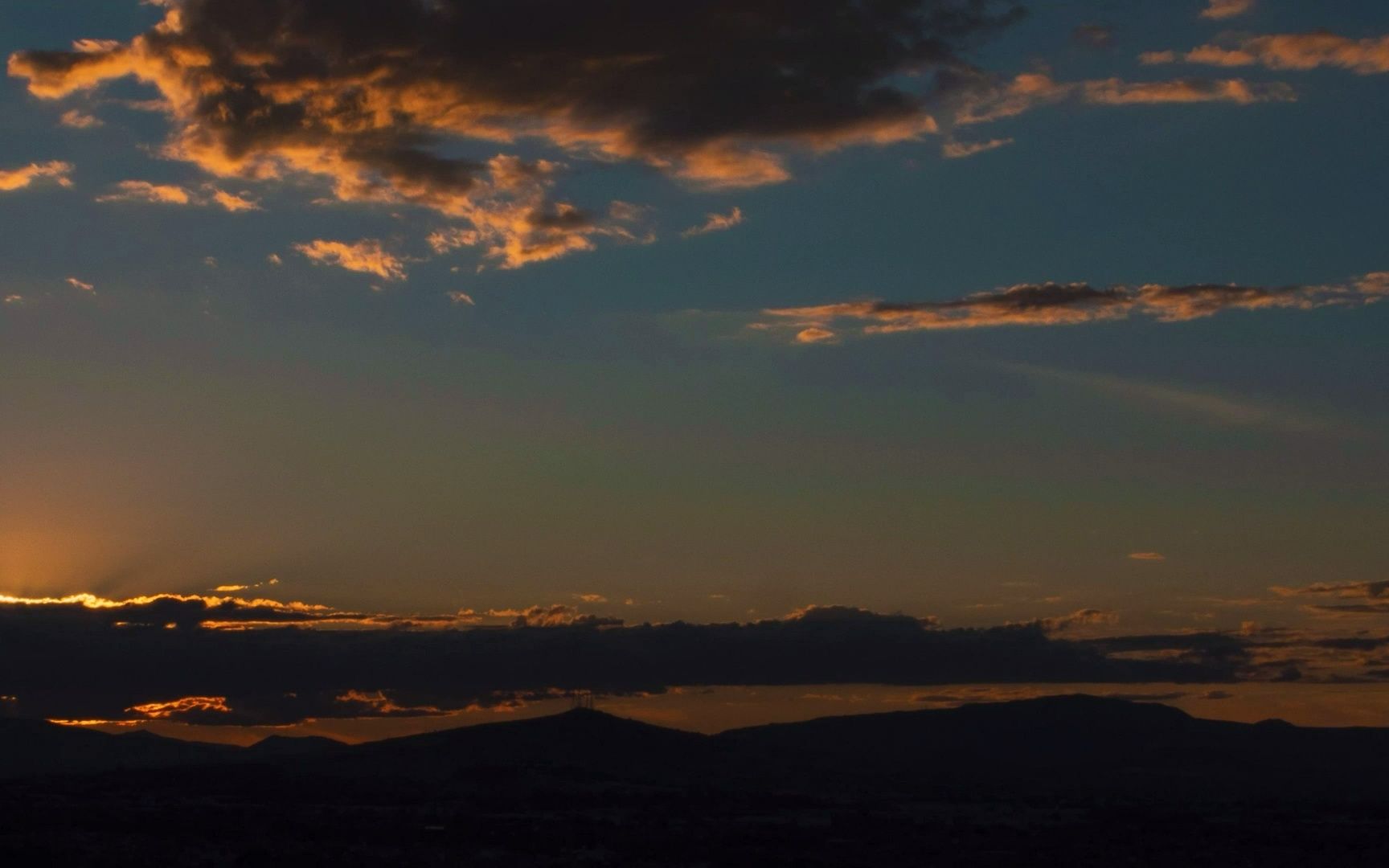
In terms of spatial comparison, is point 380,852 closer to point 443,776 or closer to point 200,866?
point 200,866

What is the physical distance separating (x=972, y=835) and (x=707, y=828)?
1627 centimetres

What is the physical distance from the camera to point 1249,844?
8806 centimetres

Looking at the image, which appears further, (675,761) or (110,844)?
(675,761)

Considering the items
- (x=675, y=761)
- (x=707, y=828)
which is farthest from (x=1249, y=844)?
(x=675, y=761)

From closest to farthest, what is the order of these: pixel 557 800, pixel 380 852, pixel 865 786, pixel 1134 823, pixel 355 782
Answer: pixel 380 852, pixel 1134 823, pixel 557 800, pixel 355 782, pixel 865 786

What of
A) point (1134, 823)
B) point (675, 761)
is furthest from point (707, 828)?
point (675, 761)

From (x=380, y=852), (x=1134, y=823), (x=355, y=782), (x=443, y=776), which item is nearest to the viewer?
(x=380, y=852)

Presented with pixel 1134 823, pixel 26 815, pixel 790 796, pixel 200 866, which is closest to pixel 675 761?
pixel 790 796

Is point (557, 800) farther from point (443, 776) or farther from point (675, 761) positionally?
point (675, 761)

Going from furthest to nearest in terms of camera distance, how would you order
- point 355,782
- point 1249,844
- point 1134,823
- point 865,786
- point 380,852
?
1. point 865,786
2. point 355,782
3. point 1134,823
4. point 1249,844
5. point 380,852

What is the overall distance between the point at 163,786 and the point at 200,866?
181 ft

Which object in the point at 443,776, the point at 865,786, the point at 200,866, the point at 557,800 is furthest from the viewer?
the point at 865,786

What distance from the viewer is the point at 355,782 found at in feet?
422

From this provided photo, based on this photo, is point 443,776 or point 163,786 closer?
point 163,786
